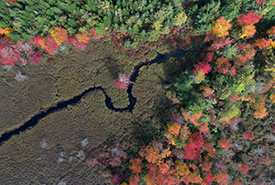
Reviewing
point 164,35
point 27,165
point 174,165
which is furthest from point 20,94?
point 174,165

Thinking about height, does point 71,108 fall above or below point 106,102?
→ below

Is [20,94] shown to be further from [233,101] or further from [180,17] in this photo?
[233,101]

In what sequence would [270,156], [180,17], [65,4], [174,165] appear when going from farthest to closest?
1. [270,156]
2. [174,165]
3. [180,17]
4. [65,4]

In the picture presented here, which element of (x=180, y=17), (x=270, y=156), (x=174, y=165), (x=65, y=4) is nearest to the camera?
(x=65, y=4)

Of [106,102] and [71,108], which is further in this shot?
[106,102]

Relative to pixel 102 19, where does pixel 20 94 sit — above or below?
below

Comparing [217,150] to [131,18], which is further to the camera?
[217,150]

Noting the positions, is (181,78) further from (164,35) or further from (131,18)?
(131,18)

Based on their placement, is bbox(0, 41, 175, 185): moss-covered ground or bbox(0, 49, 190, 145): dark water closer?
bbox(0, 41, 175, 185): moss-covered ground

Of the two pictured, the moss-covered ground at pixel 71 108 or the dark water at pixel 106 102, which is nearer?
the moss-covered ground at pixel 71 108

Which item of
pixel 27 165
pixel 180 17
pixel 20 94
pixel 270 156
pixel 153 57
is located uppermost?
pixel 180 17
